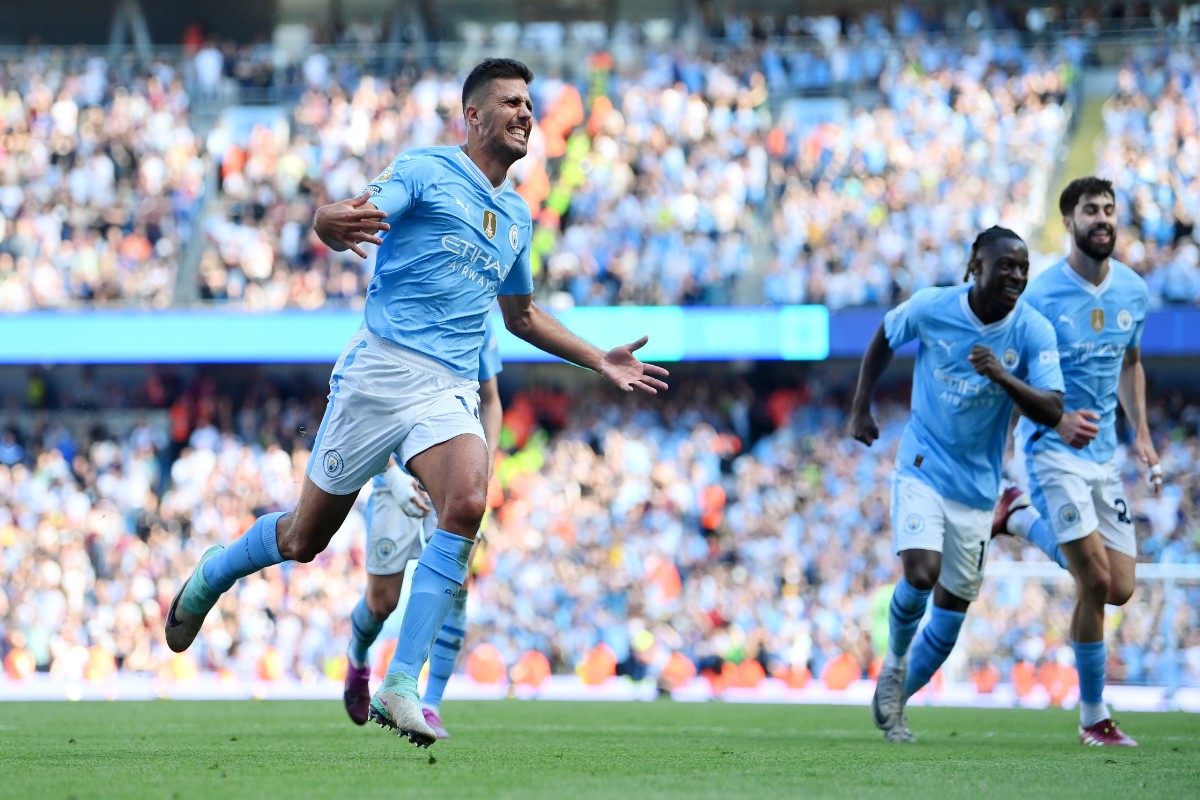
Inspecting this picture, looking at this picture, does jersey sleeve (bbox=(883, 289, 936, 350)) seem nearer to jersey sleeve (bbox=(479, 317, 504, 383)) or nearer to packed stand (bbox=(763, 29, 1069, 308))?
jersey sleeve (bbox=(479, 317, 504, 383))

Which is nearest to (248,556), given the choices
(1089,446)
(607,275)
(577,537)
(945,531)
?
(945,531)

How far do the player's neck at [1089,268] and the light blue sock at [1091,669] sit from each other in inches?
78.9

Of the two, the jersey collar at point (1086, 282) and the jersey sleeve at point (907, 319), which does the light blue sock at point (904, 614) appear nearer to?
the jersey sleeve at point (907, 319)

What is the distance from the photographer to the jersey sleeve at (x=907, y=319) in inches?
337

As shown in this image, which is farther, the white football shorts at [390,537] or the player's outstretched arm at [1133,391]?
the player's outstretched arm at [1133,391]

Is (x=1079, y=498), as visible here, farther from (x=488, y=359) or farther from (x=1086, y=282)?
(x=488, y=359)

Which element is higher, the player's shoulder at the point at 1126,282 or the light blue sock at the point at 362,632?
Result: the player's shoulder at the point at 1126,282

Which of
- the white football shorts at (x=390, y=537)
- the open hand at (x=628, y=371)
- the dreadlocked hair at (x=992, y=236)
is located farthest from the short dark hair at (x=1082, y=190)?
the white football shorts at (x=390, y=537)

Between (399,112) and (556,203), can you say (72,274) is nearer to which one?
(399,112)

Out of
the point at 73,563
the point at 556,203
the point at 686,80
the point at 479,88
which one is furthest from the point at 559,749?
the point at 686,80

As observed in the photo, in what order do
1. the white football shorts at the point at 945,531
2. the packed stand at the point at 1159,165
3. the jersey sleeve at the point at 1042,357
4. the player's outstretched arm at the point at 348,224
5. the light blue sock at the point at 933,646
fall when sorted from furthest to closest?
the packed stand at the point at 1159,165 < the light blue sock at the point at 933,646 < the white football shorts at the point at 945,531 < the jersey sleeve at the point at 1042,357 < the player's outstretched arm at the point at 348,224

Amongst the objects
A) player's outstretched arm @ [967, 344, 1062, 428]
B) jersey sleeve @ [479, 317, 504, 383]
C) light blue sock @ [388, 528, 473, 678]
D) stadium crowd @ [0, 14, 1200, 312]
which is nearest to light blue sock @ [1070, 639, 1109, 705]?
player's outstretched arm @ [967, 344, 1062, 428]

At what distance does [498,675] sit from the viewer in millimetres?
17906

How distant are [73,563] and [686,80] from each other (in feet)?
37.7
